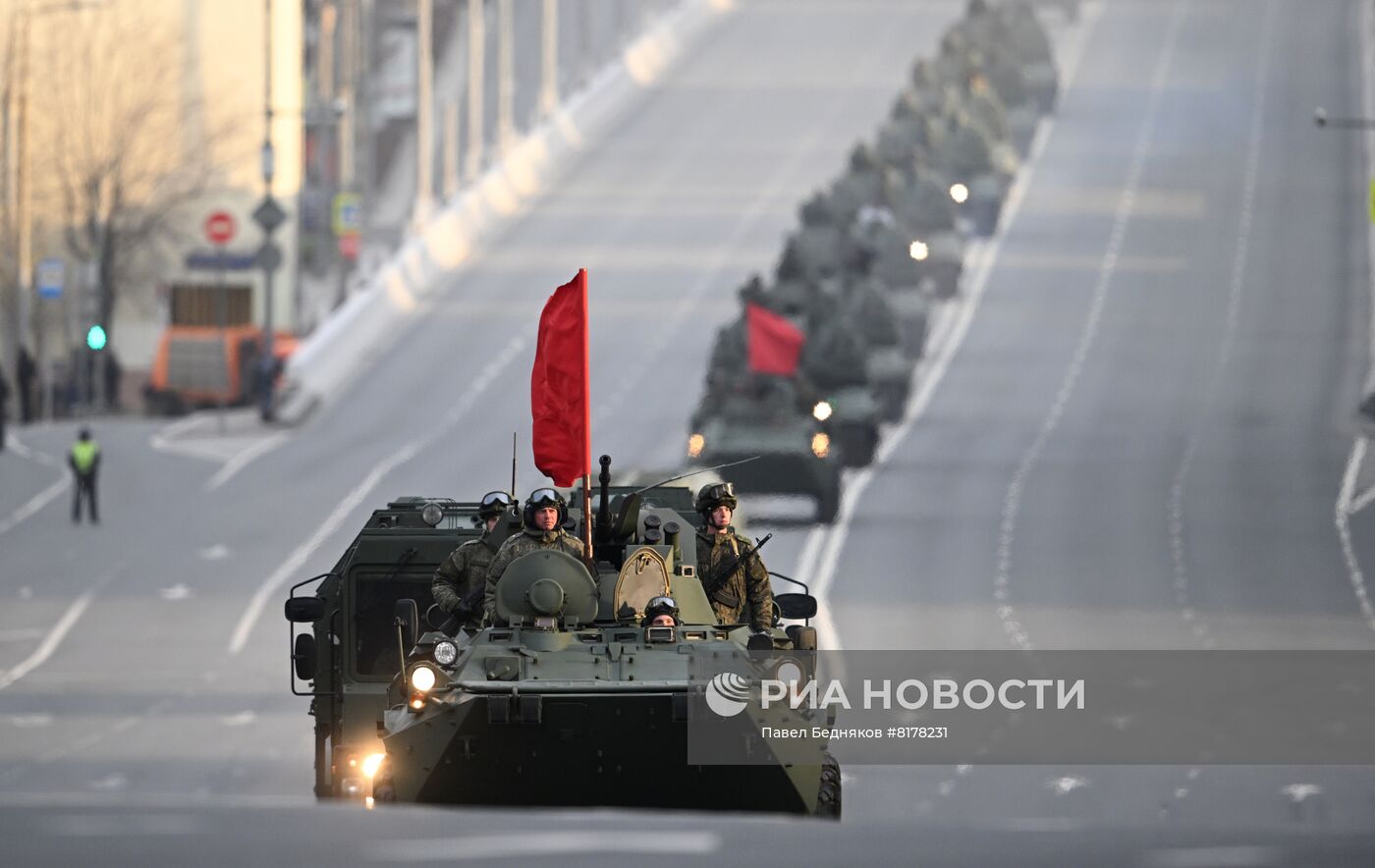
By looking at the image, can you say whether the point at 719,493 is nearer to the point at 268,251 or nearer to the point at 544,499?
the point at 544,499

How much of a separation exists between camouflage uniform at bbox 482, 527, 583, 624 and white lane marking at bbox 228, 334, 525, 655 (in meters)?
16.0

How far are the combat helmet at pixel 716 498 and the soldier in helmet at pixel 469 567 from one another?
1044mm

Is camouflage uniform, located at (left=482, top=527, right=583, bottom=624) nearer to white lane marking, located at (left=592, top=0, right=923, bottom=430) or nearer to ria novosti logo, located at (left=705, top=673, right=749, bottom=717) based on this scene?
ria novosti logo, located at (left=705, top=673, right=749, bottom=717)

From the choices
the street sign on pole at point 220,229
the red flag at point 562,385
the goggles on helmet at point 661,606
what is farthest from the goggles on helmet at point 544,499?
the street sign on pole at point 220,229

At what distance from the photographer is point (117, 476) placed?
44000 mm

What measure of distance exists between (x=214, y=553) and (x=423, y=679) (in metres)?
24.5

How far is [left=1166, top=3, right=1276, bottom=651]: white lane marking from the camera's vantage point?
33.8 metres

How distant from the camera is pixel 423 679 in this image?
44.8ft

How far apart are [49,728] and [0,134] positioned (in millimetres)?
36420

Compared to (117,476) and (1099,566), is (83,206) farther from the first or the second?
(1099,566)

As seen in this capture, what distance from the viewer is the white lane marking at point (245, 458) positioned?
44.4 m

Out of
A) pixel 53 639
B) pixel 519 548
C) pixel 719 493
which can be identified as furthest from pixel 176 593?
pixel 519 548

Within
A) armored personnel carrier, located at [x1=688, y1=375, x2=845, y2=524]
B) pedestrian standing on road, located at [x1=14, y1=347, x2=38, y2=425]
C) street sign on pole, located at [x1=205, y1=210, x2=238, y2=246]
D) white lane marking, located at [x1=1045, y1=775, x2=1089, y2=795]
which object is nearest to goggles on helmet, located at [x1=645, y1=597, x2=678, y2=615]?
white lane marking, located at [x1=1045, y1=775, x2=1089, y2=795]

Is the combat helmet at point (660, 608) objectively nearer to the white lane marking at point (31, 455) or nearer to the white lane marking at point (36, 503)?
the white lane marking at point (36, 503)
